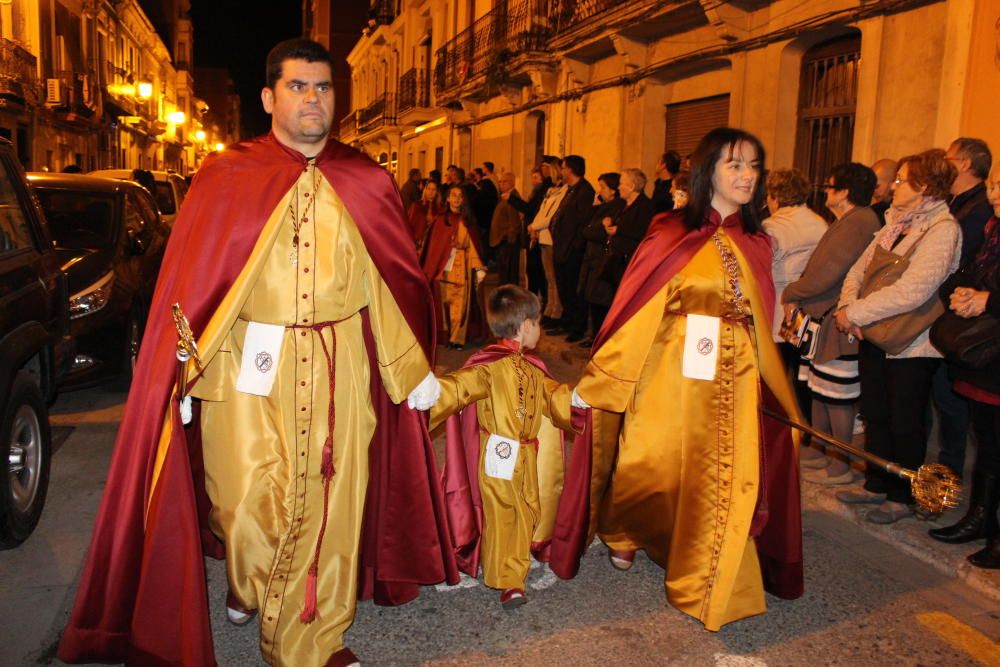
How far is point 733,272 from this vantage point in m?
3.64

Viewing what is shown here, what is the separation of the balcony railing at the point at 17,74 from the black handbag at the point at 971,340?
2378 centimetres

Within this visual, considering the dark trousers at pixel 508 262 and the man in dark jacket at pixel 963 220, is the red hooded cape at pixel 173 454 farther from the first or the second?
the dark trousers at pixel 508 262

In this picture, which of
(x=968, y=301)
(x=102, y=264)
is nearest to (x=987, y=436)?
(x=968, y=301)

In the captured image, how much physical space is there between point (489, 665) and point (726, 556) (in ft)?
3.45

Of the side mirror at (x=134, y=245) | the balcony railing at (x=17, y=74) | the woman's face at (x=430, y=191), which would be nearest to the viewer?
the side mirror at (x=134, y=245)

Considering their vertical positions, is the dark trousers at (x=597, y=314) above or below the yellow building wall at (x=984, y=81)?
below

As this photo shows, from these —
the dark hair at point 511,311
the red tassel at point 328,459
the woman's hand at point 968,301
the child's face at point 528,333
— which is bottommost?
the red tassel at point 328,459

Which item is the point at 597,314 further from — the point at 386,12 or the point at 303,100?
the point at 386,12

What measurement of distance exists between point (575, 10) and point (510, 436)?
13.0m

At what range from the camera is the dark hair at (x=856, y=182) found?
5473 mm

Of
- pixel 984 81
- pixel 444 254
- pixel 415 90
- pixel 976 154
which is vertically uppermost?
pixel 415 90

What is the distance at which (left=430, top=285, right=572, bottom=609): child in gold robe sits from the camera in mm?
3773

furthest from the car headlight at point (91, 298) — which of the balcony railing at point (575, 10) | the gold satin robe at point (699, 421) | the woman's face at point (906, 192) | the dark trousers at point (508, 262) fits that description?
the balcony railing at point (575, 10)

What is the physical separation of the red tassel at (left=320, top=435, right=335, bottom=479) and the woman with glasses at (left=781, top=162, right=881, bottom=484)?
3.51 metres
